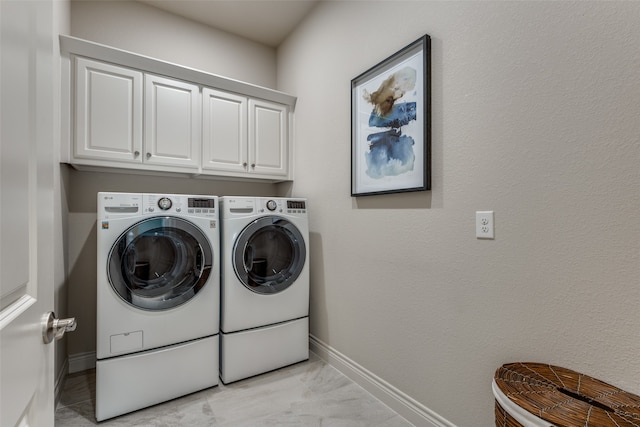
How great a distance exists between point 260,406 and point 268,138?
2030mm

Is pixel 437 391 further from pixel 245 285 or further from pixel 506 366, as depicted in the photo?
pixel 245 285

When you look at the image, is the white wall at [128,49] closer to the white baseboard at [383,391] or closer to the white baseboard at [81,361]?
the white baseboard at [81,361]

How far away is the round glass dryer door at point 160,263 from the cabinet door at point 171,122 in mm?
655

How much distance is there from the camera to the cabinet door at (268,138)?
8.64ft

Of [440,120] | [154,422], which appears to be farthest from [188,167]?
[440,120]

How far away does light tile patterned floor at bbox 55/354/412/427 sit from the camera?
1656 mm

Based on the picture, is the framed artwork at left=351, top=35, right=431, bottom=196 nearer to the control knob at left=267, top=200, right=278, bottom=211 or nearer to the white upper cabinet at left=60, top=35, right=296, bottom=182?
the control knob at left=267, top=200, right=278, bottom=211

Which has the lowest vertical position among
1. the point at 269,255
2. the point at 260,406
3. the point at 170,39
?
the point at 260,406

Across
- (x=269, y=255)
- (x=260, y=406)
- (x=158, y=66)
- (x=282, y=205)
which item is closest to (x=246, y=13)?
(x=158, y=66)

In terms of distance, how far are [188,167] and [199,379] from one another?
4.88 feet

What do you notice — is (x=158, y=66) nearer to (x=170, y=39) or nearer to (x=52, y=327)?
(x=170, y=39)

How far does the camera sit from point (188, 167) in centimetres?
234

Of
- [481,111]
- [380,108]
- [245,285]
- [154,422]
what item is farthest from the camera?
[245,285]

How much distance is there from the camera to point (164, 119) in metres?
2.24
